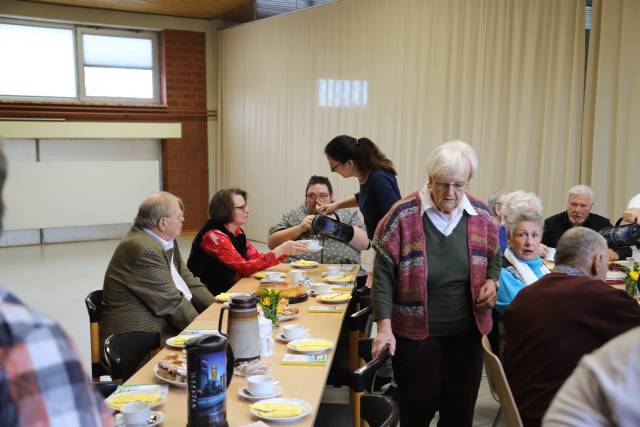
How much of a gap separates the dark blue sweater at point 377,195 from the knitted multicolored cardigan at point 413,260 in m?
1.15

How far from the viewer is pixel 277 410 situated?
1806 mm

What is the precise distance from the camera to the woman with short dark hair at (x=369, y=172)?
3664 millimetres

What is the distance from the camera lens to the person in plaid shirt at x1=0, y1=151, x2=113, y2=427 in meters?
0.78

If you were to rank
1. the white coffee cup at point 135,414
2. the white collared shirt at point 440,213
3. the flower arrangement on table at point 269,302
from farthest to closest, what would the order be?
the flower arrangement on table at point 269,302 → the white collared shirt at point 440,213 → the white coffee cup at point 135,414

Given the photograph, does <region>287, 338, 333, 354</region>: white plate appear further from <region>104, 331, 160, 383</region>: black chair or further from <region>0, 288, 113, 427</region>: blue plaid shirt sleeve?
<region>0, 288, 113, 427</region>: blue plaid shirt sleeve

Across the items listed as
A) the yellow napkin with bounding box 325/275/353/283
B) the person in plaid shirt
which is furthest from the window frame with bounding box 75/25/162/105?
the person in plaid shirt

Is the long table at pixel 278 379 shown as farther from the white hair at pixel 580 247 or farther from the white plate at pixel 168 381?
the white hair at pixel 580 247

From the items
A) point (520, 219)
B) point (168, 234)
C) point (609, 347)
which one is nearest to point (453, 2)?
point (520, 219)

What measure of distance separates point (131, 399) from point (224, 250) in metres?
1.95

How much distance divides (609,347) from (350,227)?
307 centimetres

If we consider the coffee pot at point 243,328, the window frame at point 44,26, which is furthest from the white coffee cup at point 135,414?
the window frame at point 44,26

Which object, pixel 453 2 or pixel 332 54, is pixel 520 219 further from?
pixel 332 54

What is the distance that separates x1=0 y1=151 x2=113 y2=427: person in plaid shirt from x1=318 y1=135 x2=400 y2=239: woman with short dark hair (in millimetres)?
2878

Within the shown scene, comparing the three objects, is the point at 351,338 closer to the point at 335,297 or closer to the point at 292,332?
the point at 335,297
